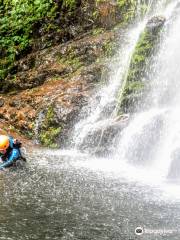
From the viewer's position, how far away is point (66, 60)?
25.8 m

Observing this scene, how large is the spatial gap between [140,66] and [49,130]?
489 cm

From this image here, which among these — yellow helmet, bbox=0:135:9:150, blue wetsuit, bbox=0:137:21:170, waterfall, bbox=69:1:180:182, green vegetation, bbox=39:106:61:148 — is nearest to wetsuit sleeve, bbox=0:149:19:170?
blue wetsuit, bbox=0:137:21:170

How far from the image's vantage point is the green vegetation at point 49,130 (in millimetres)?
22125

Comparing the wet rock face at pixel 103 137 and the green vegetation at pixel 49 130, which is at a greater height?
the wet rock face at pixel 103 137

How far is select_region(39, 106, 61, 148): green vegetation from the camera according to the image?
871 inches

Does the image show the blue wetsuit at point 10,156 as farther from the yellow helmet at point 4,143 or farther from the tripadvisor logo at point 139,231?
the tripadvisor logo at point 139,231

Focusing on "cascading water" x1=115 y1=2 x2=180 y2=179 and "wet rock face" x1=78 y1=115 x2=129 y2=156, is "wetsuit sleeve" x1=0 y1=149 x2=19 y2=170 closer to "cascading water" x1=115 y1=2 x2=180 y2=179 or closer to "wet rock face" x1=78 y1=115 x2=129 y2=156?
"cascading water" x1=115 y1=2 x2=180 y2=179

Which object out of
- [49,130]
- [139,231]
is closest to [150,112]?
[49,130]

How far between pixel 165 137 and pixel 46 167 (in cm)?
489

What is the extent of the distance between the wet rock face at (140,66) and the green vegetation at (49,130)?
3.09 m

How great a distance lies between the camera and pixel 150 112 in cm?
2064

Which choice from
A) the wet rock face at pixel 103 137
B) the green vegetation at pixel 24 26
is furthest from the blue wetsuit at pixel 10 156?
the green vegetation at pixel 24 26

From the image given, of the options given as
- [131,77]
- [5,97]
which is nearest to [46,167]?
[131,77]

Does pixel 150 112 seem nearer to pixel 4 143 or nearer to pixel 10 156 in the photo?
pixel 10 156
